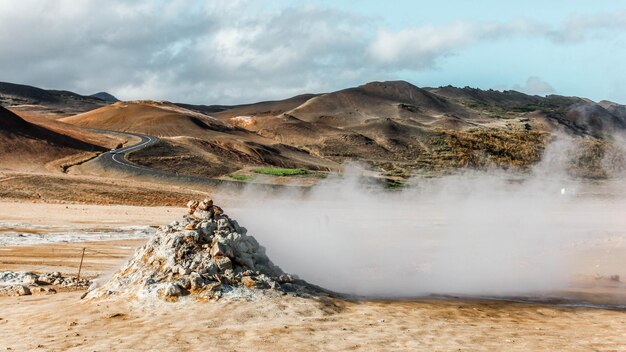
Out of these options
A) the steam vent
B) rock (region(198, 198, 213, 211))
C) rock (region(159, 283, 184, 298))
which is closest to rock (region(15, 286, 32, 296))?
the steam vent

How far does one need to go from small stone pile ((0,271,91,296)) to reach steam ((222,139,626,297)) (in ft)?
17.5

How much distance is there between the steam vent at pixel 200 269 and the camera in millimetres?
14156

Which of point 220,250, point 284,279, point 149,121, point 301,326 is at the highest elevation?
point 149,121

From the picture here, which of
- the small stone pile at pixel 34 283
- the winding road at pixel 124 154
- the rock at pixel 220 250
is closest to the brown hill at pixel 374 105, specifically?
the winding road at pixel 124 154

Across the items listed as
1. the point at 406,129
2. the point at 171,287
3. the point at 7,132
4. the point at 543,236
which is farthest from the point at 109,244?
the point at 406,129

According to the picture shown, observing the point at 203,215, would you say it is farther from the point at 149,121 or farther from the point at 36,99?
the point at 36,99

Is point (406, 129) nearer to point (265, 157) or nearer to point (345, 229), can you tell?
point (265, 157)

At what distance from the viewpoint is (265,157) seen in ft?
255

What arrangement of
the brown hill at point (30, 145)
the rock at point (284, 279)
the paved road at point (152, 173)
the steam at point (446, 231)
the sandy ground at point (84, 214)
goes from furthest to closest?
the brown hill at point (30, 145) → the paved road at point (152, 173) → the sandy ground at point (84, 214) → the steam at point (446, 231) → the rock at point (284, 279)

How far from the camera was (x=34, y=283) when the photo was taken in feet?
55.5

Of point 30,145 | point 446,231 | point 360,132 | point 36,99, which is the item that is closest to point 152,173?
point 30,145

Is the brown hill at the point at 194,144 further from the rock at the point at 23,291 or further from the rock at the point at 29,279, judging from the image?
the rock at the point at 23,291

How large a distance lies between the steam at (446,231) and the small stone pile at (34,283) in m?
5.35

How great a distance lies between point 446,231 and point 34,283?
17.1 meters
